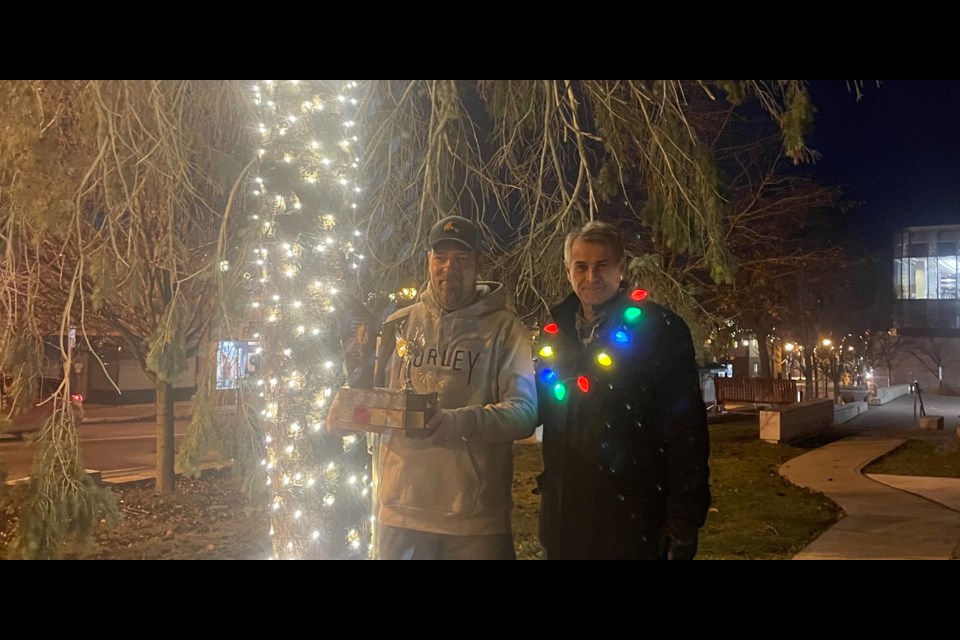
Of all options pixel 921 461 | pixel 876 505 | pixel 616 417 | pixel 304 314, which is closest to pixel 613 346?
pixel 616 417

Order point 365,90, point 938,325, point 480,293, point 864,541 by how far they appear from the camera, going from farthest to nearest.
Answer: point 938,325
point 864,541
point 365,90
point 480,293

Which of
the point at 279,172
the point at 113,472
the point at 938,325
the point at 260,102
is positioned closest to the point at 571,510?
the point at 279,172

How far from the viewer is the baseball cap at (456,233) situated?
2.76m

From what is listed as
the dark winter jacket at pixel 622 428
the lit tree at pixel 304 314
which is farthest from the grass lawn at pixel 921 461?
the lit tree at pixel 304 314

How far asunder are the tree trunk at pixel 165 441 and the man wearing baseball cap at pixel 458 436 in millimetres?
6191

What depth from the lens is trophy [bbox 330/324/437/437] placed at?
2.57 metres

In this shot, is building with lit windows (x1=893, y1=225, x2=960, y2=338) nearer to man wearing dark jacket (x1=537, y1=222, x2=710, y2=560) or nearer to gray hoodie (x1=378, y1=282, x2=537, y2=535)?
man wearing dark jacket (x1=537, y1=222, x2=710, y2=560)

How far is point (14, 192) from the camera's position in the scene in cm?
398

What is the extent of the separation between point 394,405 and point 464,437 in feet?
0.96

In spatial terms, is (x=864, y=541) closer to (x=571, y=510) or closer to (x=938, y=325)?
(x=571, y=510)

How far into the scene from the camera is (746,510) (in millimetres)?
6715

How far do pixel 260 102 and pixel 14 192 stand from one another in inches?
59.7

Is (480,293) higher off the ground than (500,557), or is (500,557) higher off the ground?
(480,293)
